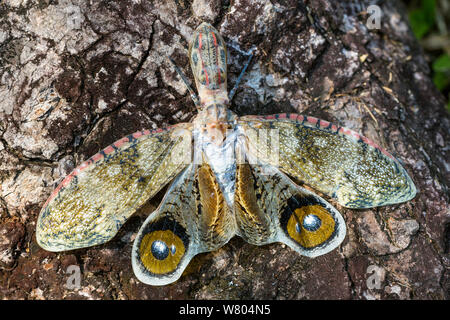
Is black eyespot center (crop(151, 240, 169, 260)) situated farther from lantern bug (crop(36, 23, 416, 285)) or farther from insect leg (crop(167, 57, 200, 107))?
insect leg (crop(167, 57, 200, 107))

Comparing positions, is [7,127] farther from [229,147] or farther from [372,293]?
[372,293]

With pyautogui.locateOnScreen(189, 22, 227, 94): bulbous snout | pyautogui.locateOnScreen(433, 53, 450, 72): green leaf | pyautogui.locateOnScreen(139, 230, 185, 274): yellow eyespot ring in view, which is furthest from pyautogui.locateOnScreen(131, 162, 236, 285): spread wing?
pyautogui.locateOnScreen(433, 53, 450, 72): green leaf

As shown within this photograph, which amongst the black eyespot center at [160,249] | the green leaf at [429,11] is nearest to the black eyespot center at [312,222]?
the black eyespot center at [160,249]

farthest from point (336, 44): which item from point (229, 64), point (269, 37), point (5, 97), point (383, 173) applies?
point (5, 97)

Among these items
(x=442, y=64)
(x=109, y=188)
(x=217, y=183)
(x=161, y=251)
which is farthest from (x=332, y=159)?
(x=442, y=64)

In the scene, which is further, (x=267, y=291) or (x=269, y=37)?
(x=269, y=37)
